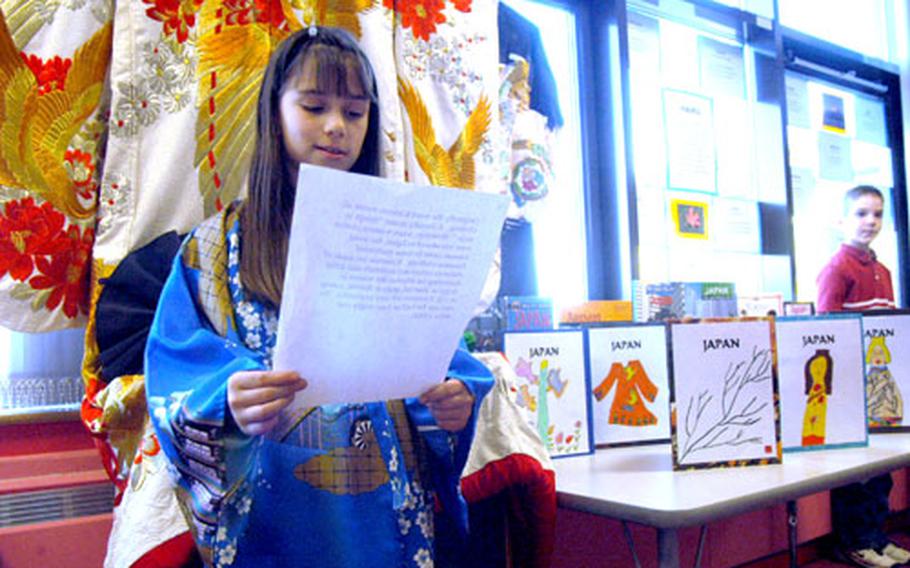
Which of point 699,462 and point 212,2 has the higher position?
point 212,2

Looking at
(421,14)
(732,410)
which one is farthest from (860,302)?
(421,14)

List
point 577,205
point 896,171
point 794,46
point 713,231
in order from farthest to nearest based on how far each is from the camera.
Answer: point 896,171 < point 794,46 < point 713,231 < point 577,205

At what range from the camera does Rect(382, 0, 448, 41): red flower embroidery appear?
5.44ft

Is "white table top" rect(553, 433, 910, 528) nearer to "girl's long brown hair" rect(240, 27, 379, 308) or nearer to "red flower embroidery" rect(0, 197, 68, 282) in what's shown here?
"girl's long brown hair" rect(240, 27, 379, 308)

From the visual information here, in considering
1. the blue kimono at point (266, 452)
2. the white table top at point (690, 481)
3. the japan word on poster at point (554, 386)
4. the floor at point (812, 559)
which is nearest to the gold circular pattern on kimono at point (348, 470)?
the blue kimono at point (266, 452)

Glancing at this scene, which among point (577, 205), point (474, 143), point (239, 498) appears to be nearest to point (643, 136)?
point (577, 205)

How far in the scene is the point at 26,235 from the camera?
4.05 ft

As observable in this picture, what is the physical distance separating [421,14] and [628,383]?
921 millimetres

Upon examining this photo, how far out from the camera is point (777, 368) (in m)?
1.43

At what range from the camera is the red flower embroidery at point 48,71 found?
123 centimetres

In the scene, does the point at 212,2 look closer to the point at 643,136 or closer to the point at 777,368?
the point at 777,368

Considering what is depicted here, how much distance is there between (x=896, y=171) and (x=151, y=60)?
383 cm

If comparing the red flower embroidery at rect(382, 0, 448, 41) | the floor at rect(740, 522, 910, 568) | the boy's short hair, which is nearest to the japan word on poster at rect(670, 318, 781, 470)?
the red flower embroidery at rect(382, 0, 448, 41)

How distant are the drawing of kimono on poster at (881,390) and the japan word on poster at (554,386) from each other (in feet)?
2.31
